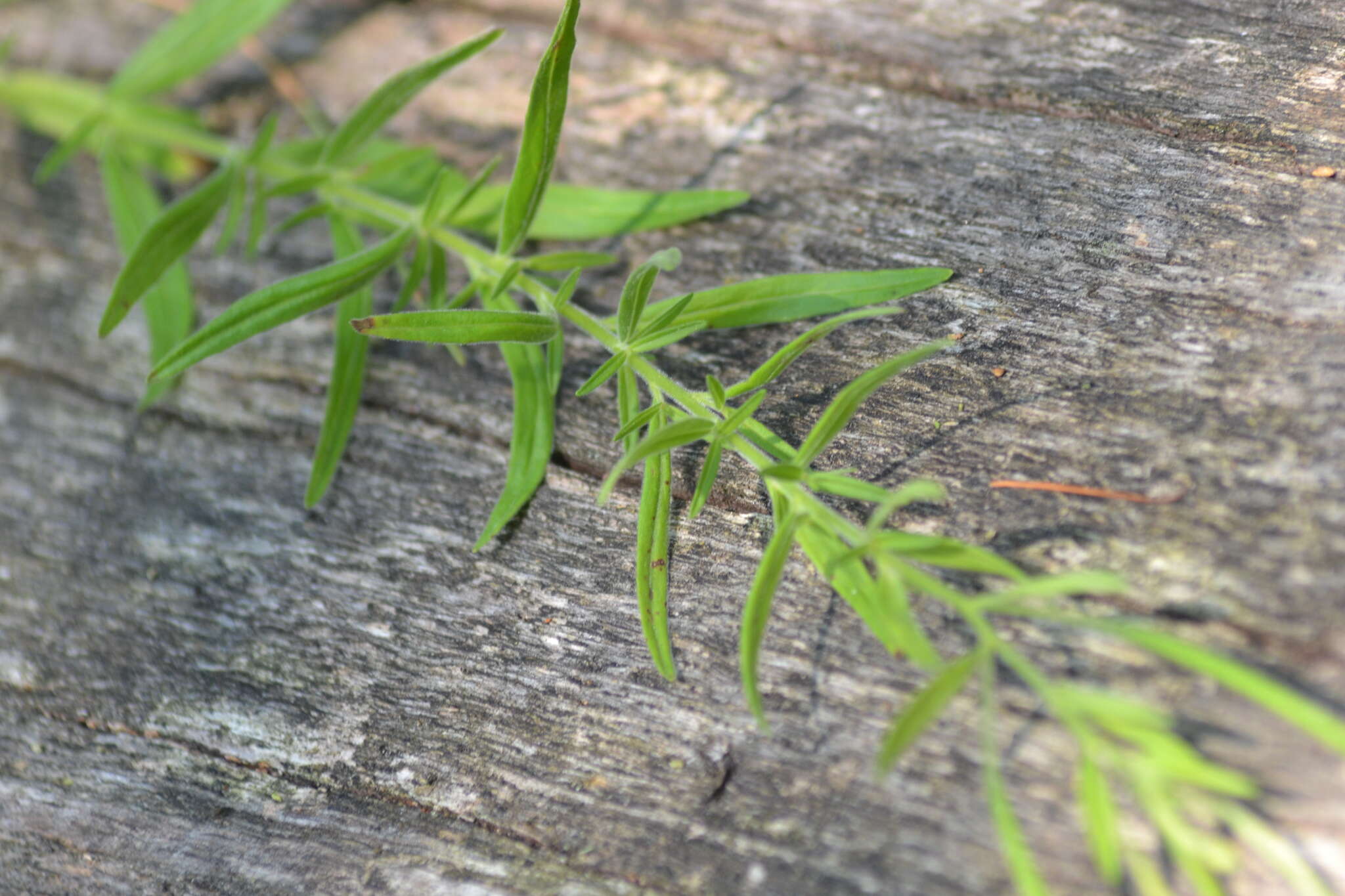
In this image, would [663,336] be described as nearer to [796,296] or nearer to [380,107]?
[796,296]

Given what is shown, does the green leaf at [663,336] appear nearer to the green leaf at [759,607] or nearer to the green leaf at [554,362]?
the green leaf at [554,362]

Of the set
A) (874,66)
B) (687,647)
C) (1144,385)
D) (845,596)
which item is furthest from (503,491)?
(874,66)

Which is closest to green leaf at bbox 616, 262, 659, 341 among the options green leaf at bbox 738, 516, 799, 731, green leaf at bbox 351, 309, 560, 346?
green leaf at bbox 351, 309, 560, 346

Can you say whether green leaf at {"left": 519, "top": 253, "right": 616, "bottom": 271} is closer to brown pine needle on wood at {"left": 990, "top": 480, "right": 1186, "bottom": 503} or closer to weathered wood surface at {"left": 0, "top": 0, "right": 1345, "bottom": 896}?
weathered wood surface at {"left": 0, "top": 0, "right": 1345, "bottom": 896}

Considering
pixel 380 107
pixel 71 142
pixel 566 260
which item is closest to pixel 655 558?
pixel 566 260

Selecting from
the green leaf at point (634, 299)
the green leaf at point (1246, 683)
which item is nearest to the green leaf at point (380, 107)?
the green leaf at point (634, 299)

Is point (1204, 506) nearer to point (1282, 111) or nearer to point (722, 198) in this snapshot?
point (1282, 111)
